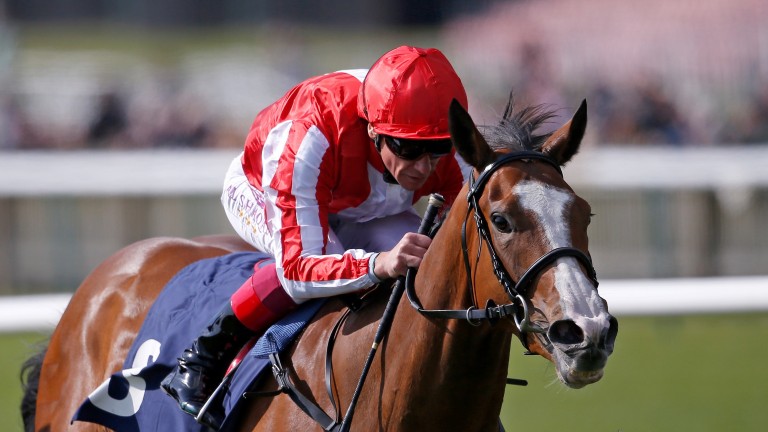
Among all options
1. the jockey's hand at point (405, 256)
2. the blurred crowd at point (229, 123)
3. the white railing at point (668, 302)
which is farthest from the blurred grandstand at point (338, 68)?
the white railing at point (668, 302)

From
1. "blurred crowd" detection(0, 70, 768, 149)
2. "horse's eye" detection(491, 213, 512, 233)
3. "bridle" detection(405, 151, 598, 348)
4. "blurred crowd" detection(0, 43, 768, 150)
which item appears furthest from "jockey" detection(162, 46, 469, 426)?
"blurred crowd" detection(0, 70, 768, 149)

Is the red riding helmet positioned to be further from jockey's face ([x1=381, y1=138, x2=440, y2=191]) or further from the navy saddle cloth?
the navy saddle cloth

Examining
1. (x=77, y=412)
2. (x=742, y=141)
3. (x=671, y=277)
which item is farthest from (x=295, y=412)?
(x=742, y=141)

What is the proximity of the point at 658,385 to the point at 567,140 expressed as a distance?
4.74m

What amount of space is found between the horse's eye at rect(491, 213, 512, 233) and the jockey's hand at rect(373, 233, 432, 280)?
1.31 ft

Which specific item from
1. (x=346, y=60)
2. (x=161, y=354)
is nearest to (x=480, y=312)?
(x=161, y=354)

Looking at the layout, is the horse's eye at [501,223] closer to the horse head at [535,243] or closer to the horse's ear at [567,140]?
the horse head at [535,243]

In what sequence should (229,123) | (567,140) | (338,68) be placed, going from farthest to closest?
(338,68), (229,123), (567,140)

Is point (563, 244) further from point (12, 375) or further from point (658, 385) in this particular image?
point (12, 375)

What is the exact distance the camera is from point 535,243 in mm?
2695

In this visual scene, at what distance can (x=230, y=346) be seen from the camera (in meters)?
3.79

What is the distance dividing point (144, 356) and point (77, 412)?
1.03 ft

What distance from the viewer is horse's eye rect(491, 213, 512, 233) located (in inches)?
109

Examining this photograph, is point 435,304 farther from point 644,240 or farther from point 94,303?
point 644,240
